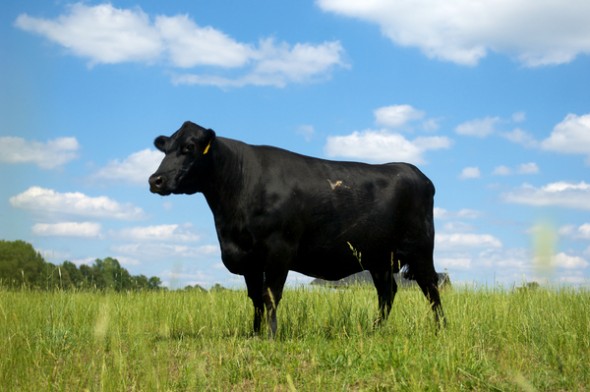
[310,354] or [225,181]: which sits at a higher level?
[225,181]

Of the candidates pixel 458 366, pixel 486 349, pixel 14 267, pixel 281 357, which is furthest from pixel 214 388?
pixel 14 267

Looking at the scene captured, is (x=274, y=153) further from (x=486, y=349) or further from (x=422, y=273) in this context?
(x=486, y=349)

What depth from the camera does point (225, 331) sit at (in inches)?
337

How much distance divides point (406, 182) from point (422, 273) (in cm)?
132

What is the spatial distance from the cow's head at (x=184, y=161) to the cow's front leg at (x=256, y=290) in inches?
53.9

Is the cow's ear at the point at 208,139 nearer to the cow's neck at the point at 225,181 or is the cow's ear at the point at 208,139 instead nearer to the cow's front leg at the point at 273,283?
the cow's neck at the point at 225,181

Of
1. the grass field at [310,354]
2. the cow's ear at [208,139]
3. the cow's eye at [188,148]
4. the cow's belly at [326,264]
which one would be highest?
the cow's ear at [208,139]

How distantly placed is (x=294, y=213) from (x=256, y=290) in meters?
1.10

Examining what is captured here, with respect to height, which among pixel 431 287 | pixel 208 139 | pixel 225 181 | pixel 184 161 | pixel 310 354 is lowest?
pixel 310 354

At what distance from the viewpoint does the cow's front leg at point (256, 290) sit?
827 centimetres

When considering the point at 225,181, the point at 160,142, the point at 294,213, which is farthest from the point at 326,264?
the point at 160,142

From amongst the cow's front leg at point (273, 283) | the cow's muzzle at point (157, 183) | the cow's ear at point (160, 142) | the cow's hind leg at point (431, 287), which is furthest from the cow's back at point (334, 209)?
the cow's ear at point (160, 142)

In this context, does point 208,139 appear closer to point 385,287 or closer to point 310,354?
point 310,354

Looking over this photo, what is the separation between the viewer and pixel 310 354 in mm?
6719
